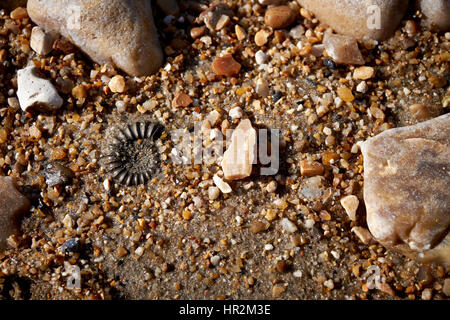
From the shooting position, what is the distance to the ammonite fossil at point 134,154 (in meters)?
2.79

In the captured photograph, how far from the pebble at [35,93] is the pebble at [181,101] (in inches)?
28.2

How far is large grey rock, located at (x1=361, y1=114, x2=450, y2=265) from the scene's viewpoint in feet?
8.02

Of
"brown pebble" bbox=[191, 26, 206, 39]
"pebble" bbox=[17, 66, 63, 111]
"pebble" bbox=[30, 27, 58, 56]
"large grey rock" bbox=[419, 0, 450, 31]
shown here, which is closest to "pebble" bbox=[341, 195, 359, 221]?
"large grey rock" bbox=[419, 0, 450, 31]

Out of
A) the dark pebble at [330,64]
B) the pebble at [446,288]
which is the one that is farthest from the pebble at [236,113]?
the pebble at [446,288]

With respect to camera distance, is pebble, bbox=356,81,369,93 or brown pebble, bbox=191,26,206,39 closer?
pebble, bbox=356,81,369,93

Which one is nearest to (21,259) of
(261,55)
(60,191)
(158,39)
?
(60,191)

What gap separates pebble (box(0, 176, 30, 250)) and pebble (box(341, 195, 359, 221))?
1806 mm

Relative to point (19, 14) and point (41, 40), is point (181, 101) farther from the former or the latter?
point (19, 14)

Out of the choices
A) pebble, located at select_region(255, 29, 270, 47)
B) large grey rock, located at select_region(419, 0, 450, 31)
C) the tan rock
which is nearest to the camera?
the tan rock

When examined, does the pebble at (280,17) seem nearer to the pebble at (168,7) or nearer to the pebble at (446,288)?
the pebble at (168,7)

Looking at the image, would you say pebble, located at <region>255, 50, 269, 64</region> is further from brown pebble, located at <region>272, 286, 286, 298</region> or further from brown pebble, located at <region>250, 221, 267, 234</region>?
brown pebble, located at <region>272, 286, 286, 298</region>

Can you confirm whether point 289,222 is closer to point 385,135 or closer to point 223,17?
point 385,135
